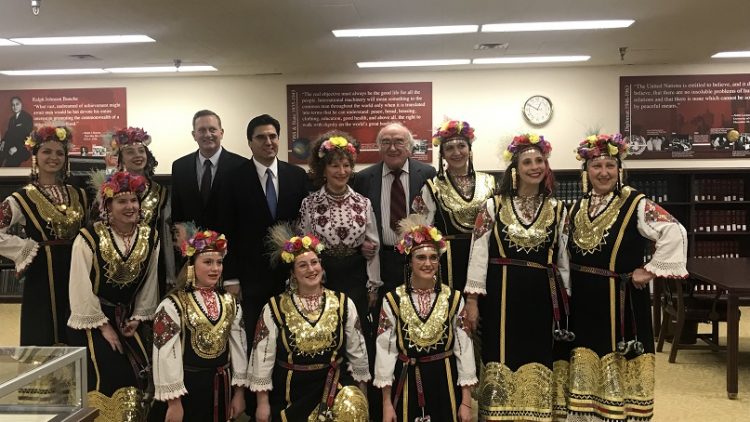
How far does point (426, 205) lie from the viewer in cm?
366

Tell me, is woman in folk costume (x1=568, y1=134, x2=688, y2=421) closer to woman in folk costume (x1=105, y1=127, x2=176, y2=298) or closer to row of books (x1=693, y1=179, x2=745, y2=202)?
woman in folk costume (x1=105, y1=127, x2=176, y2=298)

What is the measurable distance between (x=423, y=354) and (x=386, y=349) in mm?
188

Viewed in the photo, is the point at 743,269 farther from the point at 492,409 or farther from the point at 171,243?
the point at 171,243

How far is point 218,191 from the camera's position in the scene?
3627mm

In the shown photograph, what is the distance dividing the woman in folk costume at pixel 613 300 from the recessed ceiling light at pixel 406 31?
277 centimetres

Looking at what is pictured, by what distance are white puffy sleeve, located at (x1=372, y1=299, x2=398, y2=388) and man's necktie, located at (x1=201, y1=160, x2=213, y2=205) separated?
157 cm

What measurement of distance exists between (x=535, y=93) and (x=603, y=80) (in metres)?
0.86

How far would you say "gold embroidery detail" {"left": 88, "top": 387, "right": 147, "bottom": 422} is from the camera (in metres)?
3.13

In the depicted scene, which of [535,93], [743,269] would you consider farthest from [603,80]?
[743,269]

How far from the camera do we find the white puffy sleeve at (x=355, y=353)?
10.4ft

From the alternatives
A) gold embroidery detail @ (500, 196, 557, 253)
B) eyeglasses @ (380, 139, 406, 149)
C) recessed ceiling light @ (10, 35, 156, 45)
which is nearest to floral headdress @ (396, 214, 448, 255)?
gold embroidery detail @ (500, 196, 557, 253)

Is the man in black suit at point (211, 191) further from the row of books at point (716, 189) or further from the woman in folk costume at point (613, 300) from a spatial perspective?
the row of books at point (716, 189)

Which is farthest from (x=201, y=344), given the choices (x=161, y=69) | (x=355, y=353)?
(x=161, y=69)

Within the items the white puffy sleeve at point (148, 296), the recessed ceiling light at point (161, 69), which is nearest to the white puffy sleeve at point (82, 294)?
the white puffy sleeve at point (148, 296)
